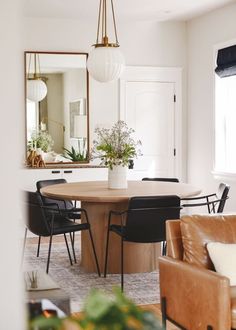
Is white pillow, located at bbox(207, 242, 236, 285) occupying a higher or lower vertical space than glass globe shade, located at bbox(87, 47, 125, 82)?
lower

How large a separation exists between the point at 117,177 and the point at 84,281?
95 centimetres

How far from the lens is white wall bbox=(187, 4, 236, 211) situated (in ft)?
23.4

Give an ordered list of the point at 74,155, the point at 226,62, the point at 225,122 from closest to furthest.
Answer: the point at 226,62, the point at 225,122, the point at 74,155

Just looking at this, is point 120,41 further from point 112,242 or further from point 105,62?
point 112,242

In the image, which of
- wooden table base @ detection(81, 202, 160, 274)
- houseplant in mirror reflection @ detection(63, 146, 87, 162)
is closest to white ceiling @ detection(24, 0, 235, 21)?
houseplant in mirror reflection @ detection(63, 146, 87, 162)

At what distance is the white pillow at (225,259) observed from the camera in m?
3.13

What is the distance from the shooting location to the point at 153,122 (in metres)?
7.95

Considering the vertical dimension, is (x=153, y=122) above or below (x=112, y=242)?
above

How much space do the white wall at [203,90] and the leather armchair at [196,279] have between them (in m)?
3.59

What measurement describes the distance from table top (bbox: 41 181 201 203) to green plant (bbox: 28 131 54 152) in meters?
1.86

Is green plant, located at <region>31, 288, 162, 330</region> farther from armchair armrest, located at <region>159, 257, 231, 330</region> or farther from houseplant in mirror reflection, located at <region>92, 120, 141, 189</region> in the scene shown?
A: houseplant in mirror reflection, located at <region>92, 120, 141, 189</region>

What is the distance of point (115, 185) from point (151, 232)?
0.82m

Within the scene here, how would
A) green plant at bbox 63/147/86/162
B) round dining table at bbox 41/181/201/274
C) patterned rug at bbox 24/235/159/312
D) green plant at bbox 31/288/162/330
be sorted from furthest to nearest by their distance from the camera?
1. green plant at bbox 63/147/86/162
2. round dining table at bbox 41/181/201/274
3. patterned rug at bbox 24/235/159/312
4. green plant at bbox 31/288/162/330

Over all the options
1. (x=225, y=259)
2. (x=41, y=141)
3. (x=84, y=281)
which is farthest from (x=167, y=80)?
(x=225, y=259)
